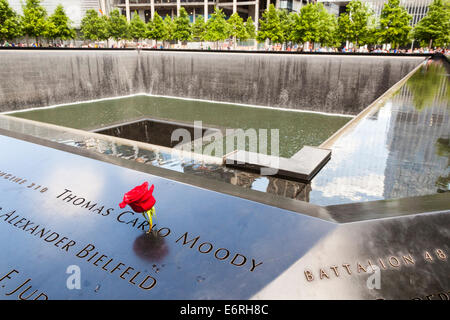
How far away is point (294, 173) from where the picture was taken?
4.04m

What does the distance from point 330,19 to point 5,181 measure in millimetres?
32703

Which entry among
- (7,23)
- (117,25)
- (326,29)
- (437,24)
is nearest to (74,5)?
(117,25)

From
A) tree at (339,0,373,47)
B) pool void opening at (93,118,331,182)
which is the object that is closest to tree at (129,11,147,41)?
tree at (339,0,373,47)

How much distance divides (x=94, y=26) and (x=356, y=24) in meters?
27.9

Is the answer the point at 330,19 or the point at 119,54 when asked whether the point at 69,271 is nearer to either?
the point at 119,54

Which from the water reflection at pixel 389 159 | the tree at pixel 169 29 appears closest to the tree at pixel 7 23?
the tree at pixel 169 29

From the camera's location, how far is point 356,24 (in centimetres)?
2753

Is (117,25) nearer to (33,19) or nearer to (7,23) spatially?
(33,19)

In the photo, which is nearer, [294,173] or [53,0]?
[294,173]

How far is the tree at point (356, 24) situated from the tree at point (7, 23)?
91.7ft

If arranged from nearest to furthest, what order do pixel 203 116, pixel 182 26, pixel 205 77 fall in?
1. pixel 203 116
2. pixel 205 77
3. pixel 182 26

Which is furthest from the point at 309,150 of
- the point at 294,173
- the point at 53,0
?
the point at 53,0

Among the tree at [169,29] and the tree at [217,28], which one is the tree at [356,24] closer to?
the tree at [217,28]

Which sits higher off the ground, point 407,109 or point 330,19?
point 330,19
